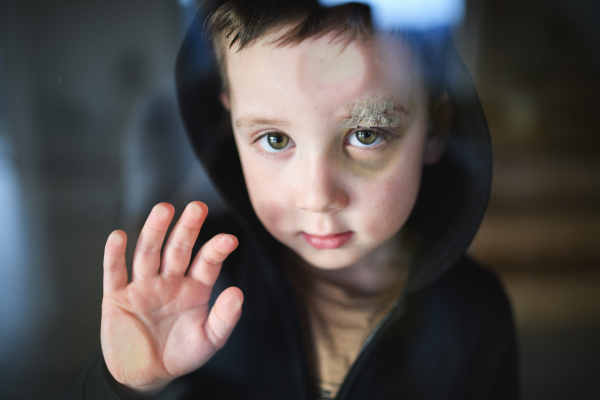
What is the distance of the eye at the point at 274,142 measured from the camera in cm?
37

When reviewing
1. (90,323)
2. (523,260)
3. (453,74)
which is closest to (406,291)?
(523,260)

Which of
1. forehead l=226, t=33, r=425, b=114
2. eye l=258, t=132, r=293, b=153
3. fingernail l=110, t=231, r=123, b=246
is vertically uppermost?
forehead l=226, t=33, r=425, b=114

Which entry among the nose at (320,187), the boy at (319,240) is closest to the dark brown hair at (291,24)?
the boy at (319,240)

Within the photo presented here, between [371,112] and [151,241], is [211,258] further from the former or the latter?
[371,112]

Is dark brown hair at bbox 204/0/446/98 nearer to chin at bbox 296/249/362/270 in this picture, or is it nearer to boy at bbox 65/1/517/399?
boy at bbox 65/1/517/399

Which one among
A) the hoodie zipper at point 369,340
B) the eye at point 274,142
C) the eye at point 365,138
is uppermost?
the eye at point 365,138

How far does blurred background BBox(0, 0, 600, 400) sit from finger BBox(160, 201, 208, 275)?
1cm

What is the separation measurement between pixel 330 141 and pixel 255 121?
0.24 feet

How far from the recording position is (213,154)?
0.41 m

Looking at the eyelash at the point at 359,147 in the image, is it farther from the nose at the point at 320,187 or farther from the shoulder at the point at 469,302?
the shoulder at the point at 469,302

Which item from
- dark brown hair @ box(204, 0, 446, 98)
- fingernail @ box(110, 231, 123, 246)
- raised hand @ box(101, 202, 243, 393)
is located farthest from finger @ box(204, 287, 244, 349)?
dark brown hair @ box(204, 0, 446, 98)

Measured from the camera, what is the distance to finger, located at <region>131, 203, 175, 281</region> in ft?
1.27

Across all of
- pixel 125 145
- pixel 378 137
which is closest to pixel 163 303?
pixel 125 145

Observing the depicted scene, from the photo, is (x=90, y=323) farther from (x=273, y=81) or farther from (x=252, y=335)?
(x=273, y=81)
